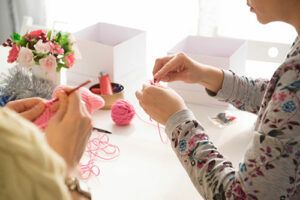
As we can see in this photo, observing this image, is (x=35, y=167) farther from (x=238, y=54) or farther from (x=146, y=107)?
(x=238, y=54)

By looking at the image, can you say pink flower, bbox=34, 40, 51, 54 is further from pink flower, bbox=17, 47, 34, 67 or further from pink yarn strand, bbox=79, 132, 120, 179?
pink yarn strand, bbox=79, 132, 120, 179

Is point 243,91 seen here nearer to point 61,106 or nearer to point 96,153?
point 96,153

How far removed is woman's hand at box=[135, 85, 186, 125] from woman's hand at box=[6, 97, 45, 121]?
252 millimetres

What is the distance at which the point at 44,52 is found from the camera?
135 cm

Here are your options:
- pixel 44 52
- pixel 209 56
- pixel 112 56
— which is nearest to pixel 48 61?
pixel 44 52

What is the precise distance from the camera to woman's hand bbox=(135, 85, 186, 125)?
1.09m

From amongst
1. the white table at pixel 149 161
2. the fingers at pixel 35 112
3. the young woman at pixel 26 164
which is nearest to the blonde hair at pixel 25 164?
the young woman at pixel 26 164

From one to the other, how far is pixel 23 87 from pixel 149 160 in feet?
1.31

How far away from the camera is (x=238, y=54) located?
149 cm

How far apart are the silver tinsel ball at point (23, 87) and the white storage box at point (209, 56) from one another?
0.36m

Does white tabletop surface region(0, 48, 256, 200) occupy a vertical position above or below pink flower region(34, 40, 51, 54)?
below

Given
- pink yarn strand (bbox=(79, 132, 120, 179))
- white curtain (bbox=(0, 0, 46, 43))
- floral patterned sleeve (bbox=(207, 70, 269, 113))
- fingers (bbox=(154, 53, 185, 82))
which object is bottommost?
white curtain (bbox=(0, 0, 46, 43))

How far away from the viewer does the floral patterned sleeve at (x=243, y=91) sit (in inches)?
49.5

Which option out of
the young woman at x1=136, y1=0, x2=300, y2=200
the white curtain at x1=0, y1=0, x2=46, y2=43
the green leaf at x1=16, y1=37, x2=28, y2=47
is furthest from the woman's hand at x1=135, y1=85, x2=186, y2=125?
the white curtain at x1=0, y1=0, x2=46, y2=43
